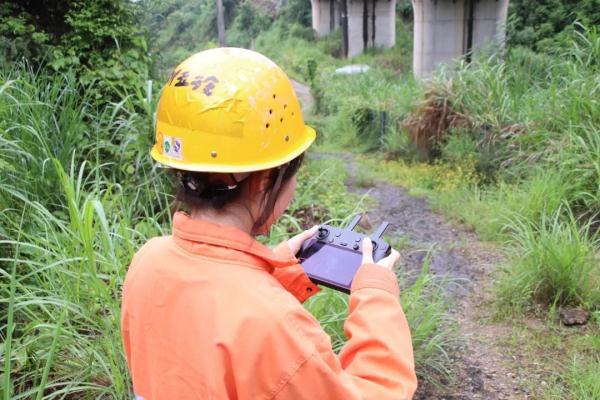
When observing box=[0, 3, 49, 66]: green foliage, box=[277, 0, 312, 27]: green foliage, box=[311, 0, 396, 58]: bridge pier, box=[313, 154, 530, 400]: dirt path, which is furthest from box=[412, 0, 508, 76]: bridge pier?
box=[277, 0, 312, 27]: green foliage

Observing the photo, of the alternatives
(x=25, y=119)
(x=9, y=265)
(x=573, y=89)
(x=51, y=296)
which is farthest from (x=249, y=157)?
(x=573, y=89)

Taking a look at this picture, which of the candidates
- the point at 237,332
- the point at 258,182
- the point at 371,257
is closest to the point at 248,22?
the point at 371,257

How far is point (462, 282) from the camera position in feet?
13.4

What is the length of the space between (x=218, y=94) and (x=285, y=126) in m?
0.19

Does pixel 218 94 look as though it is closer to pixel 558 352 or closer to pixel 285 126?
pixel 285 126

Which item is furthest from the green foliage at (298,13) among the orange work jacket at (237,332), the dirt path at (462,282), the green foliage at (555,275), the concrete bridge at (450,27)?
the orange work jacket at (237,332)

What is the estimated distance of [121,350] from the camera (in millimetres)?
2215

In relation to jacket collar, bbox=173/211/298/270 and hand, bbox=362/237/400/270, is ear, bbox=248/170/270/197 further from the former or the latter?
hand, bbox=362/237/400/270

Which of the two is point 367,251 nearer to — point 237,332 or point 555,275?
point 237,332

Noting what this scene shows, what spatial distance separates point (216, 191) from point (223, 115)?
0.55 feet

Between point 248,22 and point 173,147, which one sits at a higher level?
point 173,147

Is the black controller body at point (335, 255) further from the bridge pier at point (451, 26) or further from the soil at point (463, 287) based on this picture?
the bridge pier at point (451, 26)

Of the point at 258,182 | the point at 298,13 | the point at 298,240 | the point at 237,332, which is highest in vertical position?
the point at 258,182

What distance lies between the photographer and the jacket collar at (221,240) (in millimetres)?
1124
